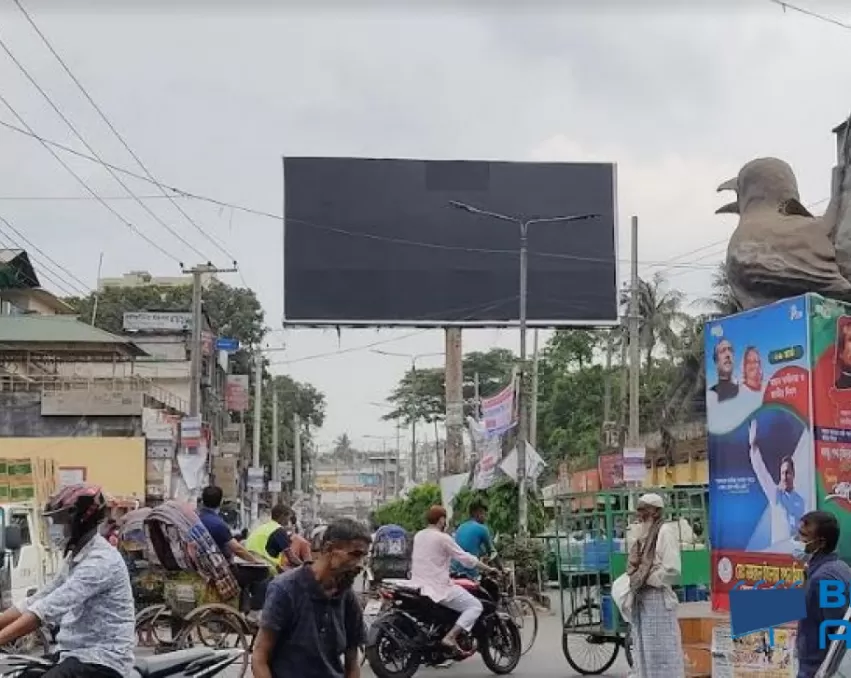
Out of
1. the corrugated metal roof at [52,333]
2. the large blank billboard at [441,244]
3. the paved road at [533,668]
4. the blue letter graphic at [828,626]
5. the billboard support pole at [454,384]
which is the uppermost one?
the large blank billboard at [441,244]

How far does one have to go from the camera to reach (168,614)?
11508mm

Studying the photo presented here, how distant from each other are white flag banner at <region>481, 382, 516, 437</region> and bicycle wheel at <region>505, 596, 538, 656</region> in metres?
9.24

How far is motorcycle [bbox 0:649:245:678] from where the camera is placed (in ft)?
17.6

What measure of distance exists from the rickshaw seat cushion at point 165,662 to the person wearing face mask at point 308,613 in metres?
1.10

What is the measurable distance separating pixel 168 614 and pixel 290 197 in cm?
2433

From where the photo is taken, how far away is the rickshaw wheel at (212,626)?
36.4ft

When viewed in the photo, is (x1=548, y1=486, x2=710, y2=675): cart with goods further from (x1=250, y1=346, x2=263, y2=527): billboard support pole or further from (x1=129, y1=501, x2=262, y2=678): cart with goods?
(x1=250, y1=346, x2=263, y2=527): billboard support pole

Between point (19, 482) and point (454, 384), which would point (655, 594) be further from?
point (454, 384)

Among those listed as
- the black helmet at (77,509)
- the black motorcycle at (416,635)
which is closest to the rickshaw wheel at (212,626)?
the black motorcycle at (416,635)

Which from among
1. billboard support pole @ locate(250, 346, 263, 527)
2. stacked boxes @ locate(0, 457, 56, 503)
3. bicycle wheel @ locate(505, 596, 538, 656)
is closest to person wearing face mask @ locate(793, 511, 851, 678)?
bicycle wheel @ locate(505, 596, 538, 656)

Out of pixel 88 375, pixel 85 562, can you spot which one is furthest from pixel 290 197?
pixel 85 562

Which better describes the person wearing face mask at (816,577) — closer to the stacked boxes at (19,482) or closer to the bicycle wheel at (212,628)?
the bicycle wheel at (212,628)

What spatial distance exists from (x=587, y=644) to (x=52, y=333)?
31401 millimetres

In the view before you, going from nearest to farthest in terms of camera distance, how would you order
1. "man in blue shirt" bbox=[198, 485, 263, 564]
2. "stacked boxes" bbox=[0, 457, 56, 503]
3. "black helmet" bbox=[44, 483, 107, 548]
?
"black helmet" bbox=[44, 483, 107, 548] → "man in blue shirt" bbox=[198, 485, 263, 564] → "stacked boxes" bbox=[0, 457, 56, 503]
